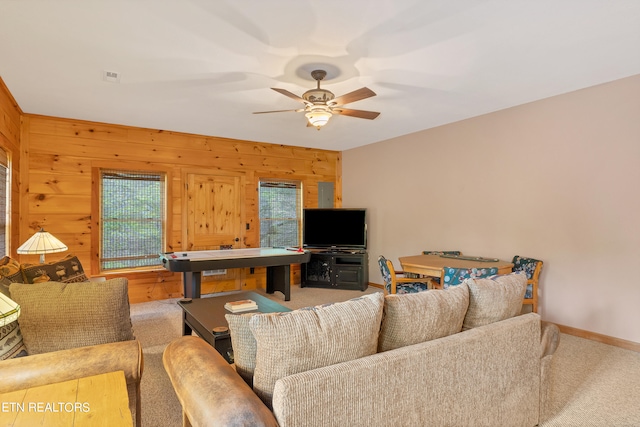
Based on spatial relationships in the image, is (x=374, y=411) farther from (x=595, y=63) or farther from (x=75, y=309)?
(x=595, y=63)

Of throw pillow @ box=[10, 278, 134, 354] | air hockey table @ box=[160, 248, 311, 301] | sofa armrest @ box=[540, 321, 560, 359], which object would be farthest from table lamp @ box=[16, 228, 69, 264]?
sofa armrest @ box=[540, 321, 560, 359]

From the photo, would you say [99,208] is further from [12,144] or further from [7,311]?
[7,311]

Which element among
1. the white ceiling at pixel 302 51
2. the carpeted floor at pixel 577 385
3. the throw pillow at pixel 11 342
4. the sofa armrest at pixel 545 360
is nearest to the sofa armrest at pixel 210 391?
the throw pillow at pixel 11 342

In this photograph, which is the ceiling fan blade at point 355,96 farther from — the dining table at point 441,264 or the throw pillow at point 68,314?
the throw pillow at point 68,314

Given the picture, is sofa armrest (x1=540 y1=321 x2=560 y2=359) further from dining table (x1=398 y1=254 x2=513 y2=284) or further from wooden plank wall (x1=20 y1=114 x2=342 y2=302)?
wooden plank wall (x1=20 y1=114 x2=342 y2=302)

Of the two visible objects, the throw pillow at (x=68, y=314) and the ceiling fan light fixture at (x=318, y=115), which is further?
the ceiling fan light fixture at (x=318, y=115)

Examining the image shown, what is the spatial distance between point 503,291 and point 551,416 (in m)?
1.00

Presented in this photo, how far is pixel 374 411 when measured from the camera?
1375mm

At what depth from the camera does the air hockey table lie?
426 cm

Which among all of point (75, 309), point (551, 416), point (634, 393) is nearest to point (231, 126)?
point (75, 309)

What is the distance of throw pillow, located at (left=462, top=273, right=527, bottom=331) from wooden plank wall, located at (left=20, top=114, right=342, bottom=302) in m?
4.47

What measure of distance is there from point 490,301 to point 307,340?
1.10m

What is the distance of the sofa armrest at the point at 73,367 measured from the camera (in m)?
1.49

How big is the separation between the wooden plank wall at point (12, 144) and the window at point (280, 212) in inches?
125
